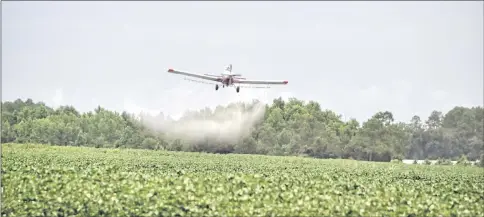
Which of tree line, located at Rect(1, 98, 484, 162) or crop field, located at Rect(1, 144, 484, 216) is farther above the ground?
tree line, located at Rect(1, 98, 484, 162)

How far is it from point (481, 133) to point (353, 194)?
153 meters

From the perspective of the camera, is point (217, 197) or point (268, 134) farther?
point (268, 134)

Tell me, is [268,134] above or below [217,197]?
above

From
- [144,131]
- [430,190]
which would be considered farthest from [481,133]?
[430,190]

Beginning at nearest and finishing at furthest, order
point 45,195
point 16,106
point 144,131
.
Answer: point 45,195
point 144,131
point 16,106

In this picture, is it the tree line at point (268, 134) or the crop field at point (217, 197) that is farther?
the tree line at point (268, 134)

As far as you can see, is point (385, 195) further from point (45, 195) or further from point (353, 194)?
point (45, 195)

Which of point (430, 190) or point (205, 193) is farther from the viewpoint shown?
point (430, 190)

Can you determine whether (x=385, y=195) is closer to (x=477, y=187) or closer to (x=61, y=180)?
(x=477, y=187)

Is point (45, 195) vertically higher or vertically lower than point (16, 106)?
lower

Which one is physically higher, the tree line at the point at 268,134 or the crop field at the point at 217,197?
the tree line at the point at 268,134

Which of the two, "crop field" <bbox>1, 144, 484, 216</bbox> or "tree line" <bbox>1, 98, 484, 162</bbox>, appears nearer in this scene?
"crop field" <bbox>1, 144, 484, 216</bbox>

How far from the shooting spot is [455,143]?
16875cm

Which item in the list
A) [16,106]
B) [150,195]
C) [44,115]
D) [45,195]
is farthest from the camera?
[16,106]
